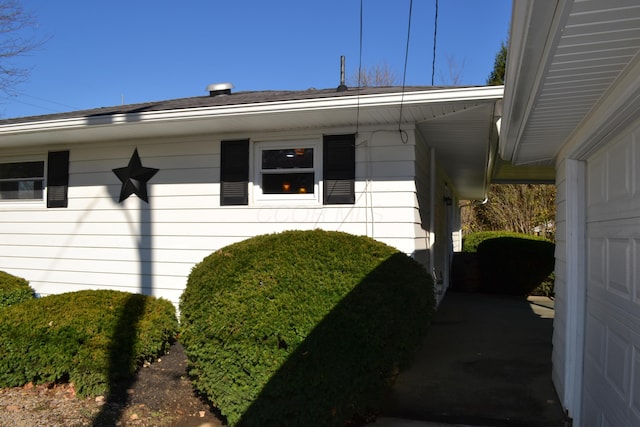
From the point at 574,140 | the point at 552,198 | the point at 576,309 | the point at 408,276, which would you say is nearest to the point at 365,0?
the point at 574,140

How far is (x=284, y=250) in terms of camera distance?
451 cm

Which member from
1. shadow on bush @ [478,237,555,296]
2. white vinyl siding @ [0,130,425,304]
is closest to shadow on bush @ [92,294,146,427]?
white vinyl siding @ [0,130,425,304]

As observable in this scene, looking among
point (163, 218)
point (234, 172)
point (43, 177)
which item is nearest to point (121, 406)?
point (163, 218)

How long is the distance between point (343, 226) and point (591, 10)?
15.0 ft

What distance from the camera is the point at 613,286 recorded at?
3.32 m

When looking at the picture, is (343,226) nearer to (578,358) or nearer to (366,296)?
(366,296)

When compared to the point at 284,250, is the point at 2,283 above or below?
below

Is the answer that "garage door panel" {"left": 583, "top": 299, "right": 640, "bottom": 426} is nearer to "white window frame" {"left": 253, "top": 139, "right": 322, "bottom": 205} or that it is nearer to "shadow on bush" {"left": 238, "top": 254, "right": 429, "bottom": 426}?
"shadow on bush" {"left": 238, "top": 254, "right": 429, "bottom": 426}

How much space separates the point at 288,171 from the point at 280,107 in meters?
1.03

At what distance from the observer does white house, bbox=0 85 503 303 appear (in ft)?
20.0

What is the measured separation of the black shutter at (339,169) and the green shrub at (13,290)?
15.4ft

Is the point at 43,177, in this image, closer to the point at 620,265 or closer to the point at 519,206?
the point at 620,265

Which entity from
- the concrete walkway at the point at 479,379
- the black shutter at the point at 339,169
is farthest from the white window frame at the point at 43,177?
the concrete walkway at the point at 479,379

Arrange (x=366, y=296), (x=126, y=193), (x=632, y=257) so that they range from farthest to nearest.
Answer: (x=126, y=193) → (x=366, y=296) → (x=632, y=257)
